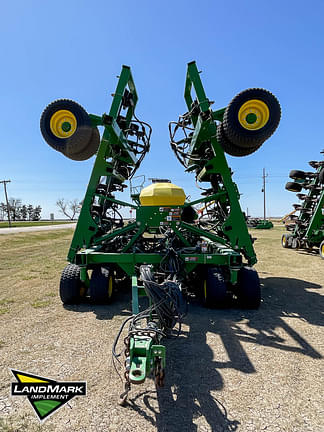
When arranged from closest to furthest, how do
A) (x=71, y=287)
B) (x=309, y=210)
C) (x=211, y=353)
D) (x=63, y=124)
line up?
1. (x=211, y=353)
2. (x=71, y=287)
3. (x=63, y=124)
4. (x=309, y=210)

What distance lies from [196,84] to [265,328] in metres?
4.84

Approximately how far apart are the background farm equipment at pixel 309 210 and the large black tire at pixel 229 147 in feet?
24.2

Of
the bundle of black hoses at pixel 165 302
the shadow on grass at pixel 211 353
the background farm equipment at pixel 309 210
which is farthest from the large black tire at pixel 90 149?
the background farm equipment at pixel 309 210

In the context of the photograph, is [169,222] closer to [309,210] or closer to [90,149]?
[90,149]

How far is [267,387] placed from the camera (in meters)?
2.50

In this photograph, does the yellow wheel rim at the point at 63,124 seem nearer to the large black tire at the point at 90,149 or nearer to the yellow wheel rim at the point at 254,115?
the large black tire at the point at 90,149

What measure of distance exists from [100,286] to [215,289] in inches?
81.5

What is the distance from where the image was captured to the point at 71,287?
15.6ft

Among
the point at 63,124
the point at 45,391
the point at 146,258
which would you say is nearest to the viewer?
the point at 45,391

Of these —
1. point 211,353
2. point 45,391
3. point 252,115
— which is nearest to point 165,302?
point 211,353

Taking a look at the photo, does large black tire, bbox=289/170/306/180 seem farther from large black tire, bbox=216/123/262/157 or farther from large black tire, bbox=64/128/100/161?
large black tire, bbox=64/128/100/161

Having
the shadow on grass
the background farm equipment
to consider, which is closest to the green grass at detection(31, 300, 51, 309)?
the shadow on grass

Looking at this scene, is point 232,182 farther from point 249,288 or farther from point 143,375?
point 143,375

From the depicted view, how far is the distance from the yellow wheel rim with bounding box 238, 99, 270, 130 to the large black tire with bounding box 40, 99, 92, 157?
9.41 ft
